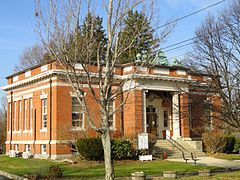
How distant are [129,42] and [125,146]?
14926 millimetres

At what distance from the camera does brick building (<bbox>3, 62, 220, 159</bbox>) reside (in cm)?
2908

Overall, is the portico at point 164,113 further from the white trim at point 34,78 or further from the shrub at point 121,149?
the white trim at point 34,78

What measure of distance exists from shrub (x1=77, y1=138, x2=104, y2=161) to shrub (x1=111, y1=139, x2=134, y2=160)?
108 centimetres

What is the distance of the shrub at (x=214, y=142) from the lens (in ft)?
108

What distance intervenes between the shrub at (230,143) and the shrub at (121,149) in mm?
10864

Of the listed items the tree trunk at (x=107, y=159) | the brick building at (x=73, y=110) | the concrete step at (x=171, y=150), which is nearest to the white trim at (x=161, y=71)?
the brick building at (x=73, y=110)

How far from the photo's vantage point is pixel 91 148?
25828 mm

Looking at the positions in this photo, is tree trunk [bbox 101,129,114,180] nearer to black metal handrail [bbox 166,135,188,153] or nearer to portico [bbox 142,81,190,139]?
black metal handrail [bbox 166,135,188,153]

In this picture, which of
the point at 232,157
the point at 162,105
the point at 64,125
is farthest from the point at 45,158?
the point at 232,157

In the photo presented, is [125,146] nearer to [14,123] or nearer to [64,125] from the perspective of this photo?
[64,125]

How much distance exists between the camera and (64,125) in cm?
2897

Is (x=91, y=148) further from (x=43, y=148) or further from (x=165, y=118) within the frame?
(x=165, y=118)

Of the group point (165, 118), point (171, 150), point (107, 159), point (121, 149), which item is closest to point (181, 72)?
point (165, 118)

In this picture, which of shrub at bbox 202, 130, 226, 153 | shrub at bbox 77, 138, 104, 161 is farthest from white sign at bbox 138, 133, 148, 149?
shrub at bbox 202, 130, 226, 153
